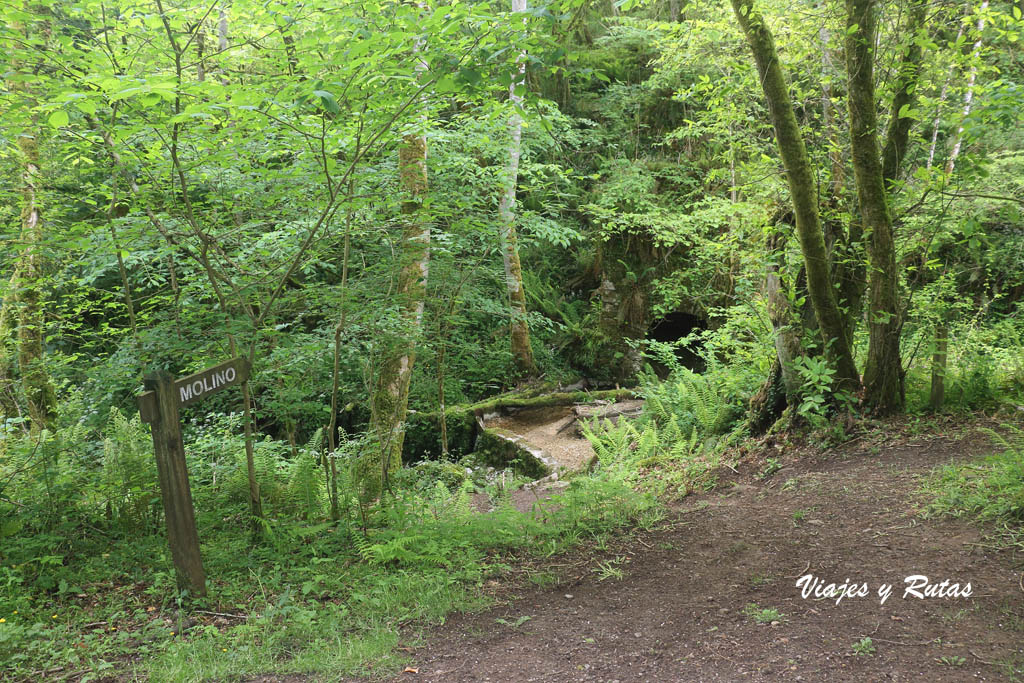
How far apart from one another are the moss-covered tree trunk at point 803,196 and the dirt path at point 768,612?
5.06ft

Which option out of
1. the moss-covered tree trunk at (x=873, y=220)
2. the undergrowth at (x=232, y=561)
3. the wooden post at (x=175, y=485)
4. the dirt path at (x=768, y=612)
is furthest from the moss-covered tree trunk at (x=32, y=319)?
the moss-covered tree trunk at (x=873, y=220)

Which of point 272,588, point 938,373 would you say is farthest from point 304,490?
point 938,373

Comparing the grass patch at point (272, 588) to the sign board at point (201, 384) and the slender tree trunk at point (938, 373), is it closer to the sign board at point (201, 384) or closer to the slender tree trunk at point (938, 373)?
the sign board at point (201, 384)

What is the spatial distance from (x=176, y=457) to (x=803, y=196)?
570 centimetres

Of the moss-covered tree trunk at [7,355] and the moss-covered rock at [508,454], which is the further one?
the moss-covered rock at [508,454]

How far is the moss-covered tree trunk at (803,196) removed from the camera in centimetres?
580

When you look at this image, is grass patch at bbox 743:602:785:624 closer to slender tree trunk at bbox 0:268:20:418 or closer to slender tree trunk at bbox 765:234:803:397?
slender tree trunk at bbox 765:234:803:397

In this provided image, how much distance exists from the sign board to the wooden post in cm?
3

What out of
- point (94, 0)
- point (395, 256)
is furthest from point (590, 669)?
point (94, 0)

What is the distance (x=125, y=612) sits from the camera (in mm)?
4109

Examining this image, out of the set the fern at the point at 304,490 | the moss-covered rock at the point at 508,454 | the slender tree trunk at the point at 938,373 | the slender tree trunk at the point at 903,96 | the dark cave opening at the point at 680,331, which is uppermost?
the slender tree trunk at the point at 903,96

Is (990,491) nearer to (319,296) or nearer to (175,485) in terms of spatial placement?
(319,296)

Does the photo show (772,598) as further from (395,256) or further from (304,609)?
(395,256)

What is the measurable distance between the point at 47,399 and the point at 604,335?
9.98 meters
